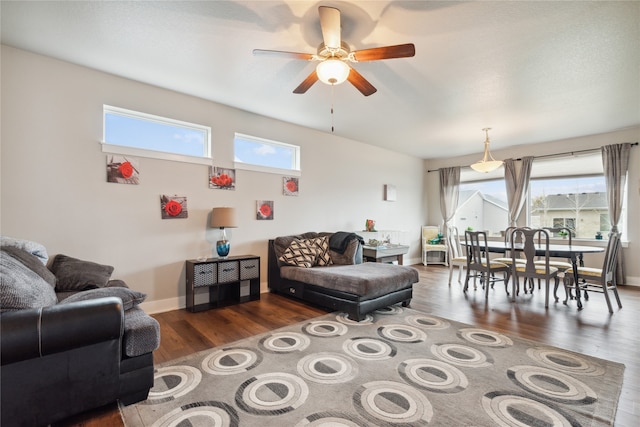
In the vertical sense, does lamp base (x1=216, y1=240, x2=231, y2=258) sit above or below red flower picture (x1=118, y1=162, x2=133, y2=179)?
below

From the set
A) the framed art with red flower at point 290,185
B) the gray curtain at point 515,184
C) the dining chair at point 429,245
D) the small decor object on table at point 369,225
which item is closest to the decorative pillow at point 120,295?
the framed art with red flower at point 290,185

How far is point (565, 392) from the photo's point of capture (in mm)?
1880

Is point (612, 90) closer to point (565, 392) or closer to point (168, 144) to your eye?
point (565, 392)

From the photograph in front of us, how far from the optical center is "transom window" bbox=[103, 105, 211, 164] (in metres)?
3.27

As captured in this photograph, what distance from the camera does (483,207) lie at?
694cm

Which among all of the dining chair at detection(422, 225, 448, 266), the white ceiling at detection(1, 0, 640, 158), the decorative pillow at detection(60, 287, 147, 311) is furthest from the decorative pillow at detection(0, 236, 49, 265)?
the dining chair at detection(422, 225, 448, 266)

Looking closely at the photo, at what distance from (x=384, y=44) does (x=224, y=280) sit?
3.17 m

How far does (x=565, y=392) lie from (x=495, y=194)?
565cm

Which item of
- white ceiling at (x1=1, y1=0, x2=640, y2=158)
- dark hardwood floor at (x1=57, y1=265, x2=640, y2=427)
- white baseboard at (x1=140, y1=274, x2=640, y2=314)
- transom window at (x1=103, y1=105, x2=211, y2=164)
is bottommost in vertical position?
dark hardwood floor at (x1=57, y1=265, x2=640, y2=427)

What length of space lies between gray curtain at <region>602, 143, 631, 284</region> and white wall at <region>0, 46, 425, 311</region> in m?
5.30

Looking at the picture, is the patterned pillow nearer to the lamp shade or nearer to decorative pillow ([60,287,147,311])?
→ the lamp shade

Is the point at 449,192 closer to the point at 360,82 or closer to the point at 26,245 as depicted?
the point at 360,82

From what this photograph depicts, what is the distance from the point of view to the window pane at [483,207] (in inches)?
259

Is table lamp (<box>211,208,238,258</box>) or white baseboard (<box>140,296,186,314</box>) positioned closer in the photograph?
white baseboard (<box>140,296,186,314</box>)
